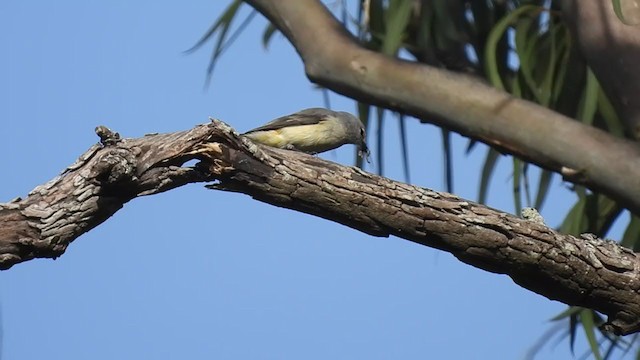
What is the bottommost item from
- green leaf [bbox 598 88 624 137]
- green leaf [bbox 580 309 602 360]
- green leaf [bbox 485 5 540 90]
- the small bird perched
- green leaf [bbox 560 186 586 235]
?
green leaf [bbox 580 309 602 360]

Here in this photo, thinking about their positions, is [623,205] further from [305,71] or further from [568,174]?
[305,71]

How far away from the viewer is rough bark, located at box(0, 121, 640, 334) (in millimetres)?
2797

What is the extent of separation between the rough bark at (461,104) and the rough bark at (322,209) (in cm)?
102

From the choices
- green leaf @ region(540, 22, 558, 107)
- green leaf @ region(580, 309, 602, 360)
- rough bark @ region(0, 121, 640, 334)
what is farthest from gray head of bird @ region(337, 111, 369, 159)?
rough bark @ region(0, 121, 640, 334)

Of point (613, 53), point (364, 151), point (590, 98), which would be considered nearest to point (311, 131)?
point (364, 151)

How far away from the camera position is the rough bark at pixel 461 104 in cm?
439

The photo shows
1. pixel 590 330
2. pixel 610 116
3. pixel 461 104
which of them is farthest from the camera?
pixel 610 116

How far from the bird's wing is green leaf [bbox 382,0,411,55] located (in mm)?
354

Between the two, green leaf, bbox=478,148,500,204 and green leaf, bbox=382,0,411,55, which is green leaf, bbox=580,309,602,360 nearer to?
green leaf, bbox=478,148,500,204

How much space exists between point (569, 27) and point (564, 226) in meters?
0.78

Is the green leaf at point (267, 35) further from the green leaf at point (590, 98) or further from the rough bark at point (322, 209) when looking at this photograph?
the rough bark at point (322, 209)

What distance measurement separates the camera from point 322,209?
302cm

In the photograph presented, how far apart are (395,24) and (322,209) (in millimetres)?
2102

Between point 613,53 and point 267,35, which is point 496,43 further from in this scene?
point 267,35
